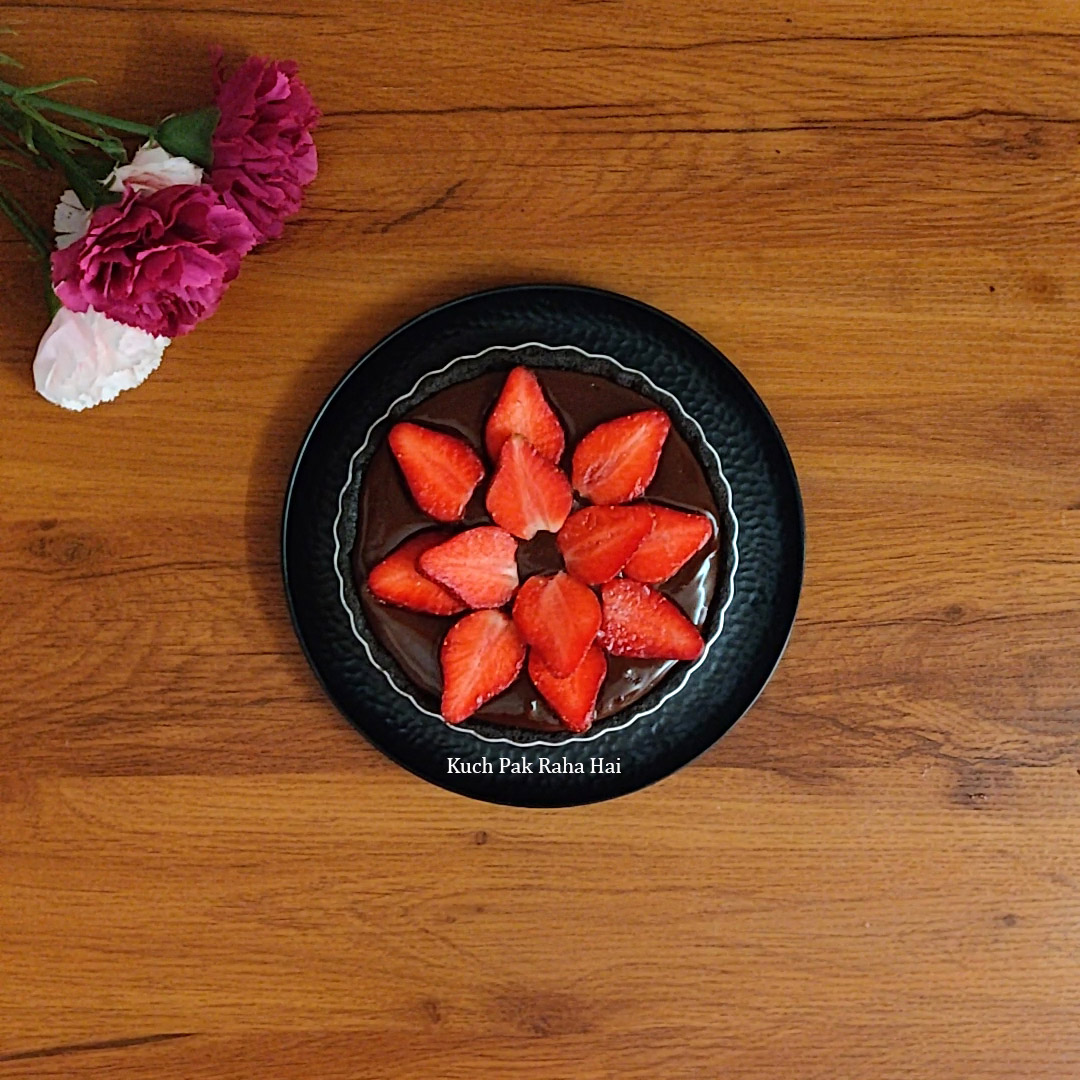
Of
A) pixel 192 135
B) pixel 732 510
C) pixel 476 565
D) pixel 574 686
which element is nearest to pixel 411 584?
pixel 476 565

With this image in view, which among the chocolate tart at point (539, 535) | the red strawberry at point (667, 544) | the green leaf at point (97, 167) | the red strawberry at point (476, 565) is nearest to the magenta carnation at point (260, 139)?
the green leaf at point (97, 167)

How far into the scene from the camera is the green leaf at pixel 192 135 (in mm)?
928

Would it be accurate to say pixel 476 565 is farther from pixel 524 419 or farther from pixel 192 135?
pixel 192 135

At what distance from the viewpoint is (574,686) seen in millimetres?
950

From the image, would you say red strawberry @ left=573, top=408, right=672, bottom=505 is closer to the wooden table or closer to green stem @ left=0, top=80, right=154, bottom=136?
the wooden table

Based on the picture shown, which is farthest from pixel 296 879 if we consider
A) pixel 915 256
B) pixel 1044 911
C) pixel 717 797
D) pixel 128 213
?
pixel 915 256

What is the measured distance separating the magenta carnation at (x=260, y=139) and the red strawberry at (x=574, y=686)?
45 cm

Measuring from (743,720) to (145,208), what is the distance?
691mm

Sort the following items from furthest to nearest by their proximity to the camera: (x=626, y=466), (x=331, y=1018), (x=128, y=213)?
1. (x=331, y=1018)
2. (x=626, y=466)
3. (x=128, y=213)

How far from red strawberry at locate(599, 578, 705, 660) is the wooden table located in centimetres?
16

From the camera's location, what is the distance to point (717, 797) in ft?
3.46

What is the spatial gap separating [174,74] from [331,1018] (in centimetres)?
91

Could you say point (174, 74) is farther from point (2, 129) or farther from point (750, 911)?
point (750, 911)

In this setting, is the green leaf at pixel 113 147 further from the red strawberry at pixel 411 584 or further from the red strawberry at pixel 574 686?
the red strawberry at pixel 574 686
